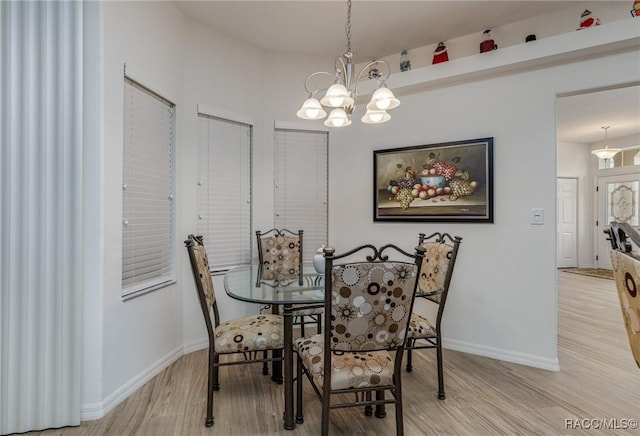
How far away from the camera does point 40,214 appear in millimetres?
1913

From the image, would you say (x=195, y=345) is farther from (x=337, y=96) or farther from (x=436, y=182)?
(x=436, y=182)

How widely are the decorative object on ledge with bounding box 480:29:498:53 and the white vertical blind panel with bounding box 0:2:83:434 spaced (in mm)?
2871

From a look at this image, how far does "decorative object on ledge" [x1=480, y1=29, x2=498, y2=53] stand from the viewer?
9.44 feet

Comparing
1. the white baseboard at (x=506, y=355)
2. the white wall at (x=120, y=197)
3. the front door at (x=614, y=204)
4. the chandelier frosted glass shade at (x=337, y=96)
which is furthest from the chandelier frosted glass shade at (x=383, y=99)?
the front door at (x=614, y=204)

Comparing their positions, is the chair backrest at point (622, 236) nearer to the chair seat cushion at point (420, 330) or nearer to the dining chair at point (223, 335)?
the chair seat cushion at point (420, 330)

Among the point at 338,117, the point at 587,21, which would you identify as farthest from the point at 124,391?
the point at 587,21

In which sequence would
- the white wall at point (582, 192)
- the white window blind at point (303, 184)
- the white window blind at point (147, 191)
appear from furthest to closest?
the white wall at point (582, 192) < the white window blind at point (303, 184) < the white window blind at point (147, 191)

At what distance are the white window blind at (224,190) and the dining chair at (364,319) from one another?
186 centimetres

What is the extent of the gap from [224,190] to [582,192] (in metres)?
7.73

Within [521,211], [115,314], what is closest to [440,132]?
[521,211]

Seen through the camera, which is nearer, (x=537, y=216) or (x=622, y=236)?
(x=622, y=236)

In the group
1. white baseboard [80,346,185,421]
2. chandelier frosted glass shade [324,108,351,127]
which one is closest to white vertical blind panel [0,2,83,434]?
white baseboard [80,346,185,421]

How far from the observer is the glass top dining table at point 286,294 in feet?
6.24

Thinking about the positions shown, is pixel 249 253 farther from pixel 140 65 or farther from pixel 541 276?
pixel 541 276
